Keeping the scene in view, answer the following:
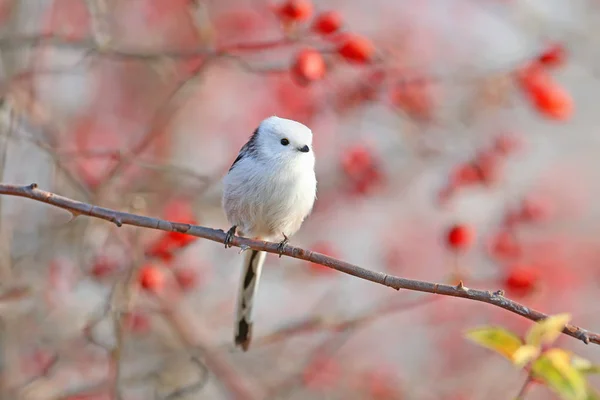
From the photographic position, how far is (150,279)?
2555 millimetres

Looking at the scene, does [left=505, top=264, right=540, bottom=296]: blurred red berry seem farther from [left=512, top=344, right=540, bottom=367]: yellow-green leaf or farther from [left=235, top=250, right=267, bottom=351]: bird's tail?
[left=512, top=344, right=540, bottom=367]: yellow-green leaf

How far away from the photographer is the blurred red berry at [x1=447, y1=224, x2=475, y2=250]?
2.50m

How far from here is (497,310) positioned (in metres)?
4.43

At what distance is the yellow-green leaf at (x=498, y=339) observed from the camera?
1645 millimetres

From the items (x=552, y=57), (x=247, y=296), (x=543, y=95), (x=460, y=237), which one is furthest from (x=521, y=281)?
(x=247, y=296)

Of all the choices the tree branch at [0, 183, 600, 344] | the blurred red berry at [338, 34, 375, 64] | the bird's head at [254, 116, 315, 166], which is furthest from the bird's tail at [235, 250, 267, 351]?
the blurred red berry at [338, 34, 375, 64]

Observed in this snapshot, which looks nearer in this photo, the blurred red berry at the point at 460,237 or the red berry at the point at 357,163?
the blurred red berry at the point at 460,237

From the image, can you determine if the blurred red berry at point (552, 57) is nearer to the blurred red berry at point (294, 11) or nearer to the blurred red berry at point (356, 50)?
the blurred red berry at point (356, 50)

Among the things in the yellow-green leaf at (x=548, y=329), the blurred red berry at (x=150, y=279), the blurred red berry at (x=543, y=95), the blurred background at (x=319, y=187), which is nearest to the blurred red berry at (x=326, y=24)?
the blurred background at (x=319, y=187)

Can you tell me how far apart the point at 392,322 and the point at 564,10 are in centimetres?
242

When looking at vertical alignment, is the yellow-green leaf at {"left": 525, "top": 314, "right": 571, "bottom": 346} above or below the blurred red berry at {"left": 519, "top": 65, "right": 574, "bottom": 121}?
below

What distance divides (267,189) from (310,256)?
2.23 ft

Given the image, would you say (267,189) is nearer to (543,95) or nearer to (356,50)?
(356,50)

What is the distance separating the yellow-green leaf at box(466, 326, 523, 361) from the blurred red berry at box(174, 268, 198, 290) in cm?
168
